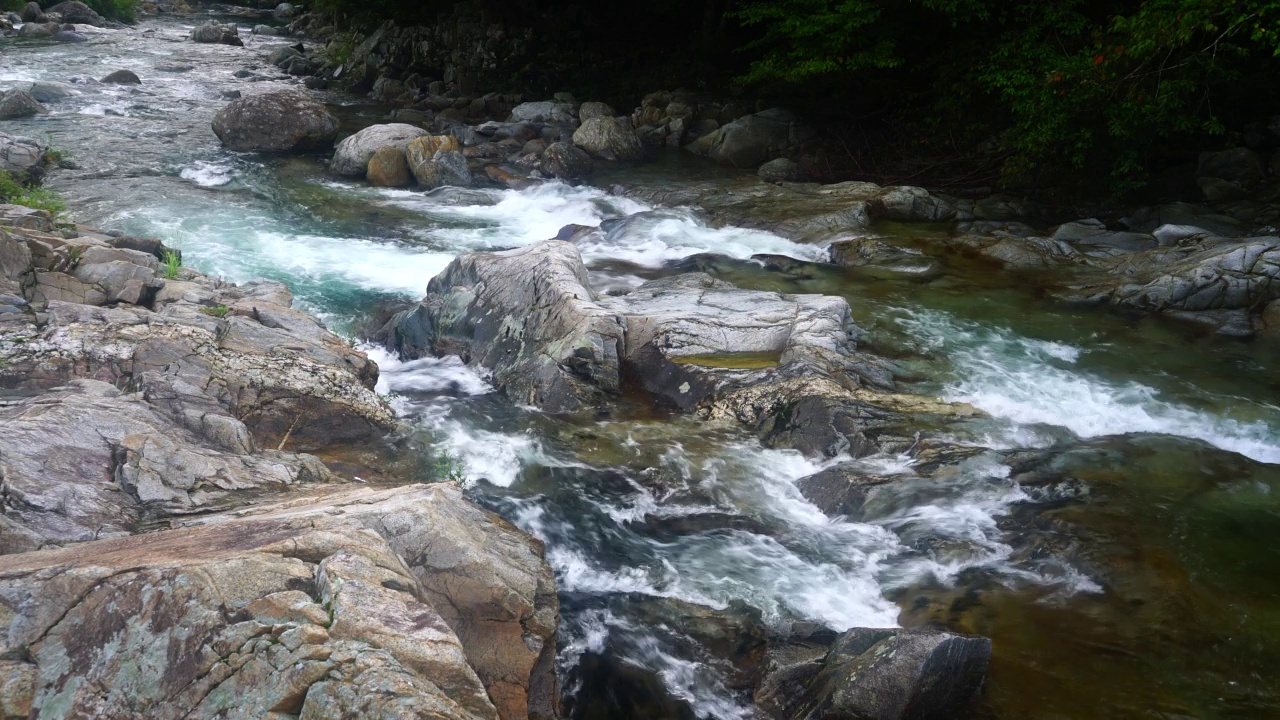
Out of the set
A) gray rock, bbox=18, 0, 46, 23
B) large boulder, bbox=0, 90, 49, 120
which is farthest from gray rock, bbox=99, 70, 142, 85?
gray rock, bbox=18, 0, 46, 23

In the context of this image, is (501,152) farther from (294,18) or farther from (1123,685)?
(294,18)

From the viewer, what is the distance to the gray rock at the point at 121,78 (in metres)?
20.5

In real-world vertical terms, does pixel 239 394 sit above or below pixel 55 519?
below

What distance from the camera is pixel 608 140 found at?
57.2 ft

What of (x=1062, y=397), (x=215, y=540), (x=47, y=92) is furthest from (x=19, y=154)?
(x=1062, y=397)

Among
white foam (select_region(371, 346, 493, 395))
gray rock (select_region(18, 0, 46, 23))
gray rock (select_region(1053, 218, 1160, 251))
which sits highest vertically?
gray rock (select_region(18, 0, 46, 23))

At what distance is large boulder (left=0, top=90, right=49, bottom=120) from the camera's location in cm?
1642

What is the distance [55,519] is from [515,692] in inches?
96.7

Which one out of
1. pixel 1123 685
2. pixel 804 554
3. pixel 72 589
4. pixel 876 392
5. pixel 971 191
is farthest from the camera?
pixel 971 191

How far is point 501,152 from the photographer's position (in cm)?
1730

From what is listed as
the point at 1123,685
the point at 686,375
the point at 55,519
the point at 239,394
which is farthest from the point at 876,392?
the point at 55,519

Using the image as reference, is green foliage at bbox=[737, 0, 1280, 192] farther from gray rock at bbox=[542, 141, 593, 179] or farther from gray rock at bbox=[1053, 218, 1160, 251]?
gray rock at bbox=[542, 141, 593, 179]

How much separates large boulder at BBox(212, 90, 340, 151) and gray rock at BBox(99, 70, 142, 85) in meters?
5.60

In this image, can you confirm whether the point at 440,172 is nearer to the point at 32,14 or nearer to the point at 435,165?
the point at 435,165
